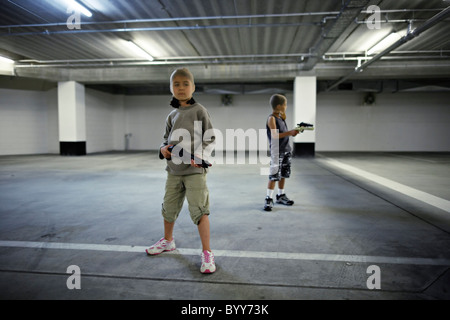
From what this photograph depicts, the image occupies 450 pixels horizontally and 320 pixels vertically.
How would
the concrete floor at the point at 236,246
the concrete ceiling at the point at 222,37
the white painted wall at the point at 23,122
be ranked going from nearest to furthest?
the concrete floor at the point at 236,246
the concrete ceiling at the point at 222,37
the white painted wall at the point at 23,122

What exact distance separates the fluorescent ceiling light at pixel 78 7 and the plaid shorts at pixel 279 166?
526cm

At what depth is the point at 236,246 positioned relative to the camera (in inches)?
93.8

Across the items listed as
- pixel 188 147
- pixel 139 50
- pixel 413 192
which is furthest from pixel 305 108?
pixel 188 147

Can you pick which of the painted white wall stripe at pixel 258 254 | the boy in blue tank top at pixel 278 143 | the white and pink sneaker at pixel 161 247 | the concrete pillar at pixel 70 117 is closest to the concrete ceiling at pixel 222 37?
the concrete pillar at pixel 70 117

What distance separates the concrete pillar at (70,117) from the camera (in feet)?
38.6

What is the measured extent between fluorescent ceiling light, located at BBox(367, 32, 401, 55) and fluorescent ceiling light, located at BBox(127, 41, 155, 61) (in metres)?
7.20

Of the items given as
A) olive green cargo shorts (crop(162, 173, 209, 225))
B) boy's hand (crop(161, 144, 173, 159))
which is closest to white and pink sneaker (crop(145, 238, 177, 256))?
olive green cargo shorts (crop(162, 173, 209, 225))

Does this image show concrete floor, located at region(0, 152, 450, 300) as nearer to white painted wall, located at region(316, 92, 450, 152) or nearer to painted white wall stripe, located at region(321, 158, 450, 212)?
painted white wall stripe, located at region(321, 158, 450, 212)

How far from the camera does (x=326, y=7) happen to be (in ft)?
19.2

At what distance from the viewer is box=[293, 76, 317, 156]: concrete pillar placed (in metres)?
10.8

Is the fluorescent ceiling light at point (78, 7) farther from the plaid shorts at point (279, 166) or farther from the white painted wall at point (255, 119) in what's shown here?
the white painted wall at point (255, 119)

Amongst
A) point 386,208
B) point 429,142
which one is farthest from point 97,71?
point 429,142

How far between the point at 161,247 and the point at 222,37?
271 inches
